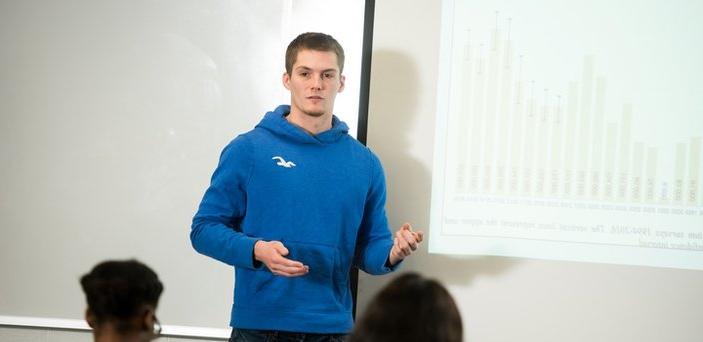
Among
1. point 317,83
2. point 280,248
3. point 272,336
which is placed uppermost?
point 317,83

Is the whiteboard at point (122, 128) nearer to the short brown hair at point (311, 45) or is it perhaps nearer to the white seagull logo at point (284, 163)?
the short brown hair at point (311, 45)

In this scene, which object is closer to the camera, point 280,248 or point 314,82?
point 280,248

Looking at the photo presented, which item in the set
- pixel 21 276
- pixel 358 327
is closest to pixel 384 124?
pixel 21 276

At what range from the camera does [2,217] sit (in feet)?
9.63

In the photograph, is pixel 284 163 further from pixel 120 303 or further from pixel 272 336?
pixel 120 303

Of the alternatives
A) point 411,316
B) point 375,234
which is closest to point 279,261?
point 375,234

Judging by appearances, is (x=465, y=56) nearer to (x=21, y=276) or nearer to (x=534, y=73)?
(x=534, y=73)

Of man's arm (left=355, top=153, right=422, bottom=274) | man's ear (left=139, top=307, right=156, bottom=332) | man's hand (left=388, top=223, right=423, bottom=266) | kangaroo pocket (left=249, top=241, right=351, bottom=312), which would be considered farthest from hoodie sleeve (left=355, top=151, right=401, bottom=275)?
man's ear (left=139, top=307, right=156, bottom=332)

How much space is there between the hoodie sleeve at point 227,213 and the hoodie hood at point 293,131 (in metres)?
0.10

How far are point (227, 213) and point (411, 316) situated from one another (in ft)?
4.27

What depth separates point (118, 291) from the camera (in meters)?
1.50

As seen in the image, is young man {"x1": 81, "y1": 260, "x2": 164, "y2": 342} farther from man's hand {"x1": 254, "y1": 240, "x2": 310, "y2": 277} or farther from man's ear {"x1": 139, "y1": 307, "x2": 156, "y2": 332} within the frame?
man's hand {"x1": 254, "y1": 240, "x2": 310, "y2": 277}

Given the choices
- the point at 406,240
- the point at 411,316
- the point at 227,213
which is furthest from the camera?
the point at 227,213

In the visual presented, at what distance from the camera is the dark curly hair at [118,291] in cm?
149
